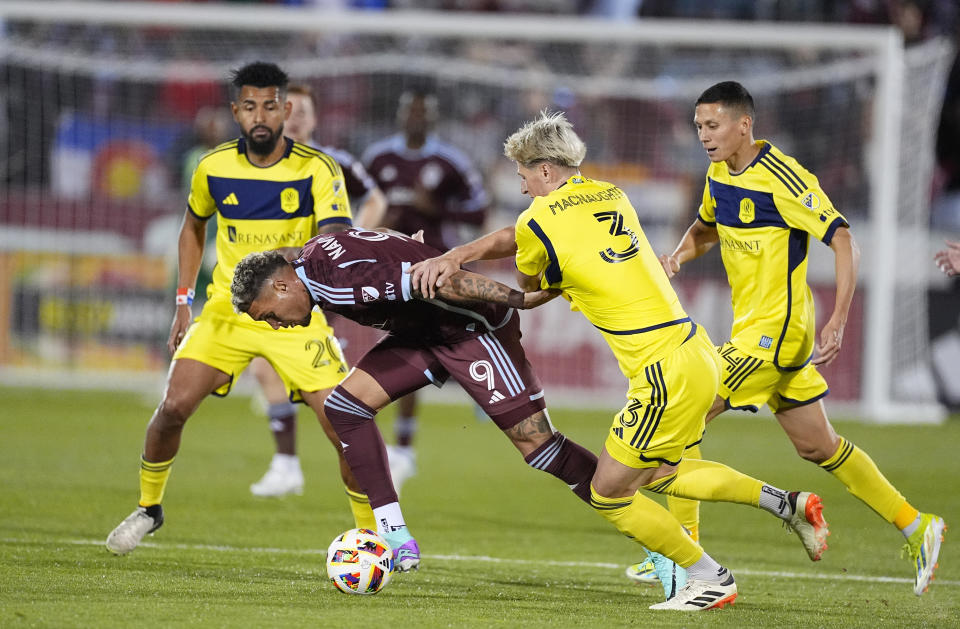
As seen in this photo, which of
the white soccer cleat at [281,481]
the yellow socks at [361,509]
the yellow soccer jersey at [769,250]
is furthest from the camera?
the white soccer cleat at [281,481]

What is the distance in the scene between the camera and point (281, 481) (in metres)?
8.59

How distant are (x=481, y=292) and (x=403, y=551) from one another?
1166 millimetres

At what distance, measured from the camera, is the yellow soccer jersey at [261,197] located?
255 inches

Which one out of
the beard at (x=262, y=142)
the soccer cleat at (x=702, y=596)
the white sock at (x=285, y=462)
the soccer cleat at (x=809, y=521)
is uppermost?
the beard at (x=262, y=142)

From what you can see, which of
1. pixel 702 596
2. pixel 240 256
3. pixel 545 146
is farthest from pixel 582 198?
pixel 240 256

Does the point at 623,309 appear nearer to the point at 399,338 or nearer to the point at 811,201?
the point at 399,338

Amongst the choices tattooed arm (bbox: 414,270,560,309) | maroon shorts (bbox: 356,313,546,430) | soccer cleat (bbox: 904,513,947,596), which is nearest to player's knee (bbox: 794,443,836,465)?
soccer cleat (bbox: 904,513,947,596)

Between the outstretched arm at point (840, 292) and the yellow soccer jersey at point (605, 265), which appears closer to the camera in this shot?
the yellow soccer jersey at point (605, 265)

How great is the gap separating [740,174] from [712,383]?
123 centimetres

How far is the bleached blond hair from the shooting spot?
5148 millimetres

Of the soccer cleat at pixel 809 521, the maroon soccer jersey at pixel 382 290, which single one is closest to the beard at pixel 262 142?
the maroon soccer jersey at pixel 382 290

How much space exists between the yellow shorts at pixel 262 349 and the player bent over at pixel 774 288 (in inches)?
68.5

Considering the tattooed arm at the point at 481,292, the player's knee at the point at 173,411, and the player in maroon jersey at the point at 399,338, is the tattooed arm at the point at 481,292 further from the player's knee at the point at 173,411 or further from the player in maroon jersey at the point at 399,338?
the player's knee at the point at 173,411

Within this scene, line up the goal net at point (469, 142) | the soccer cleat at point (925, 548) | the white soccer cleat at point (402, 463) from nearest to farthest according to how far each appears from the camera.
Answer: the soccer cleat at point (925, 548) → the white soccer cleat at point (402, 463) → the goal net at point (469, 142)
